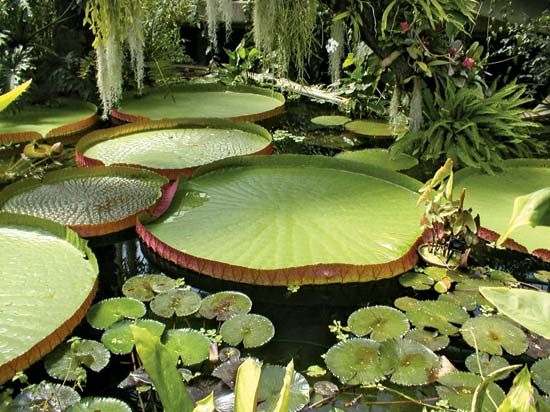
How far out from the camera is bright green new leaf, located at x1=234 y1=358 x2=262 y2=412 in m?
0.73

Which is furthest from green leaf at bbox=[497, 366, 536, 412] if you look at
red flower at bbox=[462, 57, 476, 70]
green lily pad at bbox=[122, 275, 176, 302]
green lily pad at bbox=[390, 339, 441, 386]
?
red flower at bbox=[462, 57, 476, 70]

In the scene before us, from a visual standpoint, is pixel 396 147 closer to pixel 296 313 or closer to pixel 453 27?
pixel 453 27

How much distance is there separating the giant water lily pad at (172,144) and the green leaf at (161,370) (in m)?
2.69

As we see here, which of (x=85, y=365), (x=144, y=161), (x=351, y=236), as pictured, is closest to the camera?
(x=85, y=365)

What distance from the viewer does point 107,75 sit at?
3.84 metres

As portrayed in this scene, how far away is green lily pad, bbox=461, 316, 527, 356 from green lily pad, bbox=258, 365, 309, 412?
1.98ft

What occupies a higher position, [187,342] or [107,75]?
[107,75]

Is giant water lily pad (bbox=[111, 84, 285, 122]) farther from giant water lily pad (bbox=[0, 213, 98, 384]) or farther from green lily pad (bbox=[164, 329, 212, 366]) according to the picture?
green lily pad (bbox=[164, 329, 212, 366])

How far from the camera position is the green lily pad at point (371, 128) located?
4.56 m

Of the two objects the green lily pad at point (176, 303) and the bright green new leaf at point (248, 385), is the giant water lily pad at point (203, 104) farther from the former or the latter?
the bright green new leaf at point (248, 385)

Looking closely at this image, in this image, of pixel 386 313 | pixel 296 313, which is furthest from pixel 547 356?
pixel 296 313

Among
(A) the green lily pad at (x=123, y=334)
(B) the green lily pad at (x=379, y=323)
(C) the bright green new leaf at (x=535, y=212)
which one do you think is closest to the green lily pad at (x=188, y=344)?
→ (A) the green lily pad at (x=123, y=334)

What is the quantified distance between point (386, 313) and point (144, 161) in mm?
2010

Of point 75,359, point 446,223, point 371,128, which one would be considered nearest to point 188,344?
point 75,359
